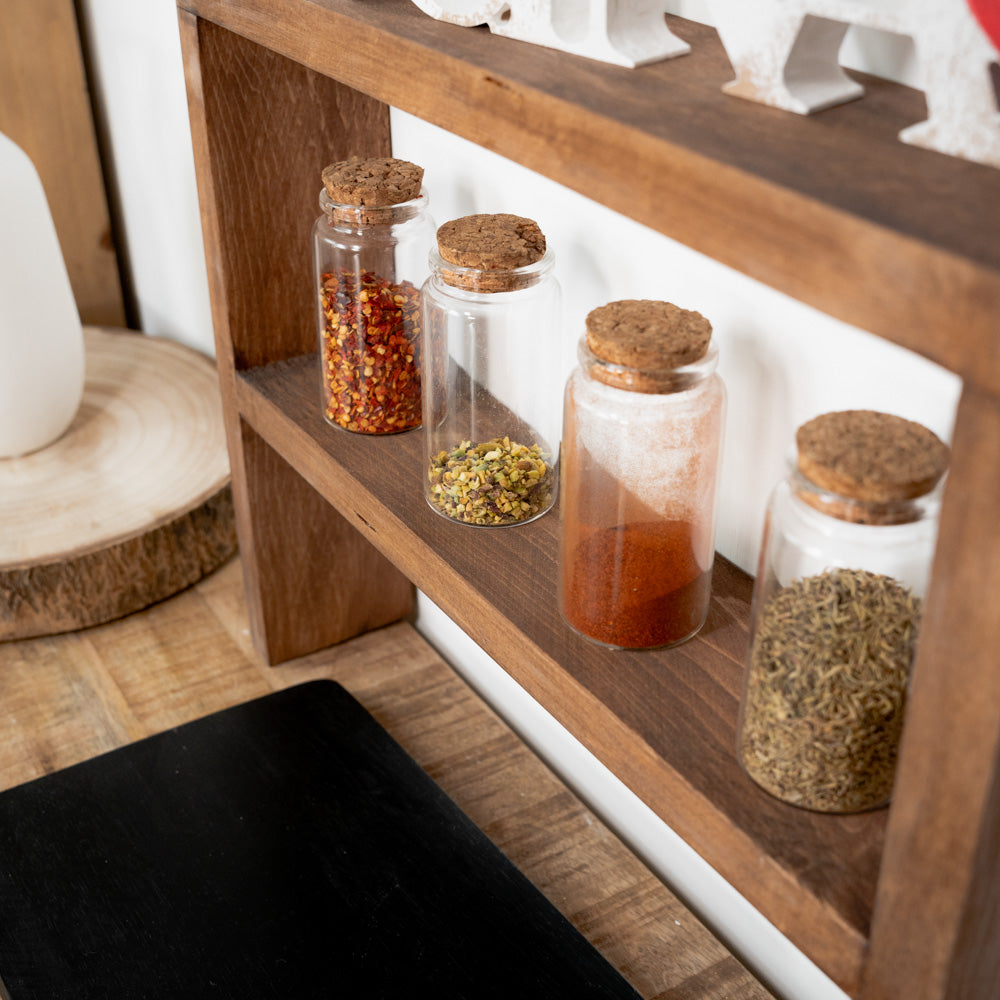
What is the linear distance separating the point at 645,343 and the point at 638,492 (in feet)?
0.34

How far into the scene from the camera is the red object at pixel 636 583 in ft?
2.18

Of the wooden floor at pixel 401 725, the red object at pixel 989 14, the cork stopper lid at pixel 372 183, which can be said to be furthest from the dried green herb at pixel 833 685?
the cork stopper lid at pixel 372 183

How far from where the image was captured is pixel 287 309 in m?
1.01

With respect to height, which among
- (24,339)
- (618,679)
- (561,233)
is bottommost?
(24,339)

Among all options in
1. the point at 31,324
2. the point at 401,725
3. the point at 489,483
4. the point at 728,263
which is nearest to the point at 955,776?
the point at 728,263

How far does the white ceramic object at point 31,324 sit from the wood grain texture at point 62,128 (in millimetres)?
380

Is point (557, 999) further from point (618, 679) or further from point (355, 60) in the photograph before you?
point (355, 60)

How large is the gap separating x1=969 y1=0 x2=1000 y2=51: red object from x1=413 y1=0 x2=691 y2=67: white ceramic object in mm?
195

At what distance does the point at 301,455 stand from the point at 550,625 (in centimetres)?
32

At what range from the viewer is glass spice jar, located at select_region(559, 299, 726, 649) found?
2.06 ft

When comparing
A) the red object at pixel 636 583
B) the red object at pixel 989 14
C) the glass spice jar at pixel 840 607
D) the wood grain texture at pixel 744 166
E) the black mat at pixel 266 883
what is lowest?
the black mat at pixel 266 883

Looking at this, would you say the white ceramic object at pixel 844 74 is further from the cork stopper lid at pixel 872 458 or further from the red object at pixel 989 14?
the cork stopper lid at pixel 872 458

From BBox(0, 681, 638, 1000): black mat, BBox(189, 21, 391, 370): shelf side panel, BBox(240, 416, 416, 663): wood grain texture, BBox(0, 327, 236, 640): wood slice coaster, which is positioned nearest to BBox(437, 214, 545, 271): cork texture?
BBox(189, 21, 391, 370): shelf side panel

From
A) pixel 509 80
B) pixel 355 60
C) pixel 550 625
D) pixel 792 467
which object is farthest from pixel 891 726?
pixel 355 60
